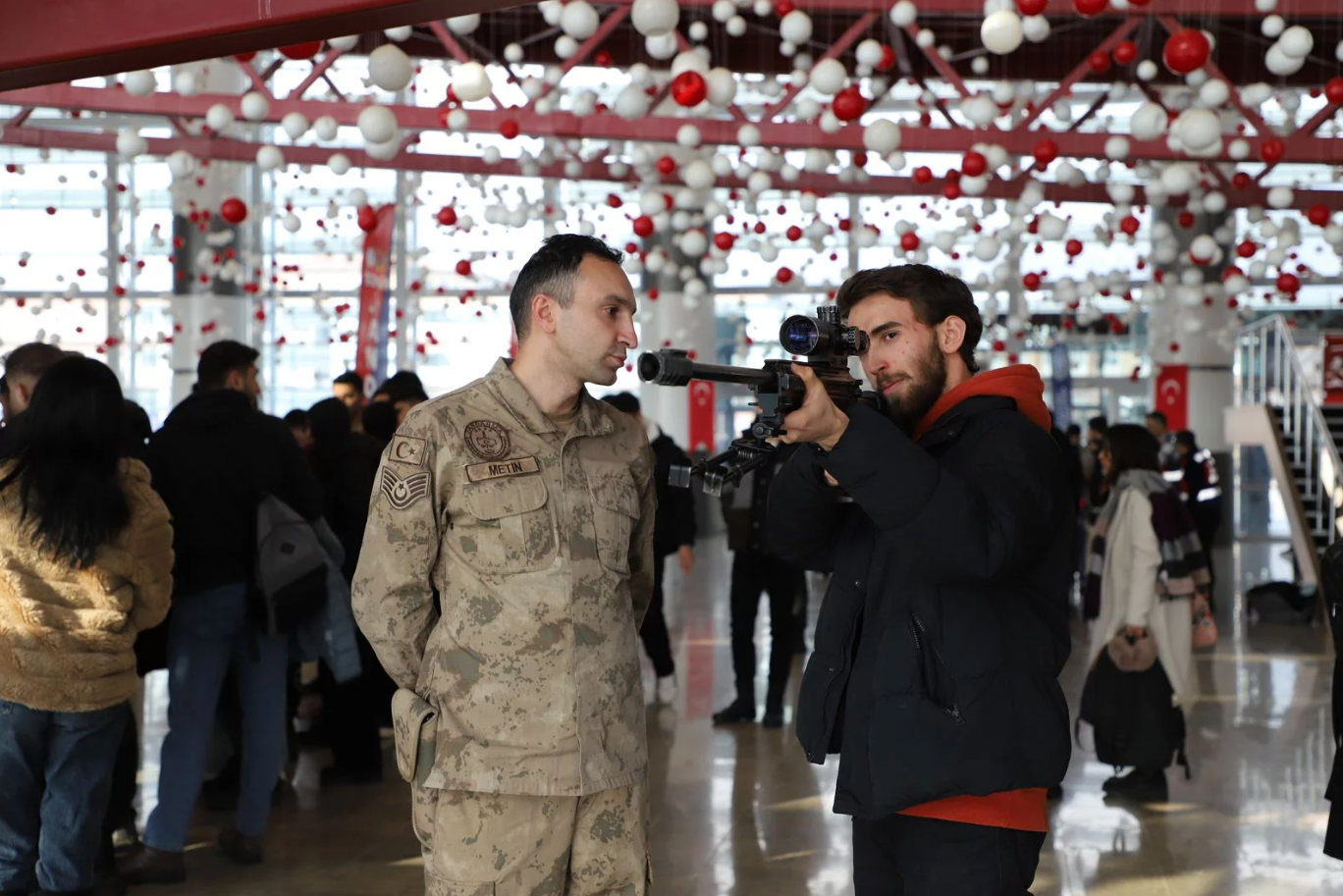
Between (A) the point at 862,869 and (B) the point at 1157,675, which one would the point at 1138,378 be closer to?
(B) the point at 1157,675

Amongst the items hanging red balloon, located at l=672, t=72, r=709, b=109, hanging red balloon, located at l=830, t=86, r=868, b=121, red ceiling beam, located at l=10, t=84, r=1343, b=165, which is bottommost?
hanging red balloon, located at l=672, t=72, r=709, b=109

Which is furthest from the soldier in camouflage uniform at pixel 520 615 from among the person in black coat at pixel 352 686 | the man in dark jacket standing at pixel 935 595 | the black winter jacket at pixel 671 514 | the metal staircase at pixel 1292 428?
the metal staircase at pixel 1292 428

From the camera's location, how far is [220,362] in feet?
15.1

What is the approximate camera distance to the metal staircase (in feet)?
39.9

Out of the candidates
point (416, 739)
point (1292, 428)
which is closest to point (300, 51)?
point (416, 739)

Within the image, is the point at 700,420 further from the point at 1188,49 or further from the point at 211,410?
the point at 211,410

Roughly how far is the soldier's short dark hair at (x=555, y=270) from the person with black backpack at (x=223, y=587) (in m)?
2.29

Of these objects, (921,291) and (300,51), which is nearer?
(921,291)

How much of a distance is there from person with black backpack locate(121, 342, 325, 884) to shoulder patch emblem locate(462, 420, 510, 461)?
2.25 meters

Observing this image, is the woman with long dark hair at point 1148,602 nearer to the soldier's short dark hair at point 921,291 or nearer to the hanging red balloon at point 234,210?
the soldier's short dark hair at point 921,291

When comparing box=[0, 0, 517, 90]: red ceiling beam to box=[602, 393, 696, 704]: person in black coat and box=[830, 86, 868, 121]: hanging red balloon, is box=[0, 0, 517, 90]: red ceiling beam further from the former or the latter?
box=[830, 86, 868, 121]: hanging red balloon

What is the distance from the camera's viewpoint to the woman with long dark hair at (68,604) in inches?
147

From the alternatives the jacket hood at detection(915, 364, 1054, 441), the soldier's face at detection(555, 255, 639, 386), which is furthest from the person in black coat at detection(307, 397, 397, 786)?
the jacket hood at detection(915, 364, 1054, 441)

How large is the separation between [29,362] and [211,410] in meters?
0.56
